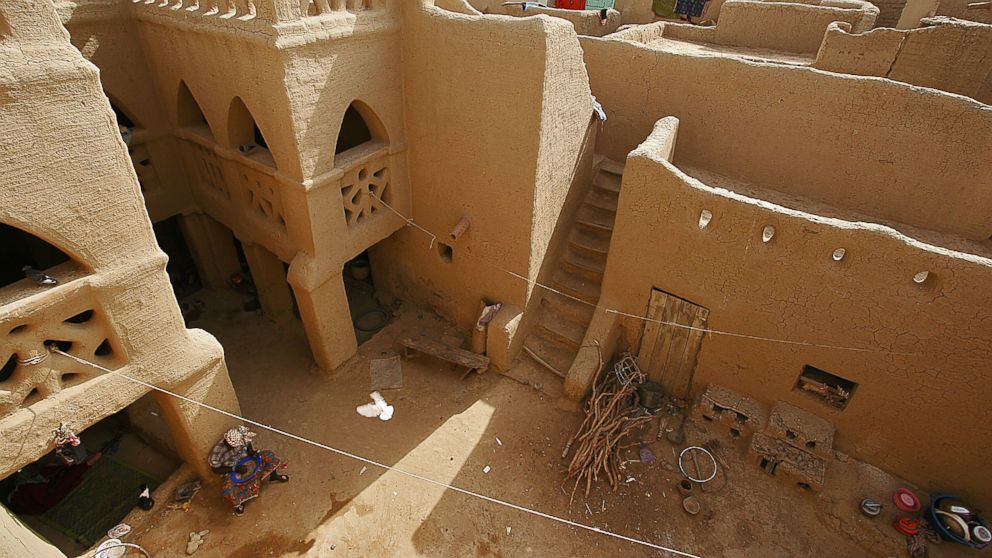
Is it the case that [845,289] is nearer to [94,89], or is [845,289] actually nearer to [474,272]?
[474,272]

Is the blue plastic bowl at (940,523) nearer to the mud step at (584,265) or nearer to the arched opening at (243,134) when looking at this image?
the mud step at (584,265)

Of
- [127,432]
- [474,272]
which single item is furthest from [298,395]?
[474,272]

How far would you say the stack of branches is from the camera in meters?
6.86

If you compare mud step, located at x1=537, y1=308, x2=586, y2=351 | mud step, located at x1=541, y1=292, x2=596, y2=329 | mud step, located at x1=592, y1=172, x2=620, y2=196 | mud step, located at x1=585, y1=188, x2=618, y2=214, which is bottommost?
mud step, located at x1=537, y1=308, x2=586, y2=351

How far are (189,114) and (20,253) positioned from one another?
3913 millimetres

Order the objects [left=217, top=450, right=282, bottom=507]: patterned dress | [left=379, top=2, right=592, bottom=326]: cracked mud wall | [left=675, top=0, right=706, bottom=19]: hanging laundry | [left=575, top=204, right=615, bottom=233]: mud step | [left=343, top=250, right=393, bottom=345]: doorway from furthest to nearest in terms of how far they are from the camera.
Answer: [left=675, top=0, right=706, bottom=19]: hanging laundry → [left=343, top=250, right=393, bottom=345]: doorway → [left=575, top=204, right=615, bottom=233]: mud step → [left=379, top=2, right=592, bottom=326]: cracked mud wall → [left=217, top=450, right=282, bottom=507]: patterned dress

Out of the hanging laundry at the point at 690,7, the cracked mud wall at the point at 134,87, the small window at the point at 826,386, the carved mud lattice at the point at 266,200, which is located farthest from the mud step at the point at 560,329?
the hanging laundry at the point at 690,7

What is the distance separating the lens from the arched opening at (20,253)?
8914 mm

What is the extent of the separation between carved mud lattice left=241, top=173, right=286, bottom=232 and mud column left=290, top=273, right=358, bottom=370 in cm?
94

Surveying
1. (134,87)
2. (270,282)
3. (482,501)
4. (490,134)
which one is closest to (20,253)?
(134,87)

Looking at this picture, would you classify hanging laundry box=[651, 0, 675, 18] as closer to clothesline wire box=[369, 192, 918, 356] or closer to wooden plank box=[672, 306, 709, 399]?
clothesline wire box=[369, 192, 918, 356]

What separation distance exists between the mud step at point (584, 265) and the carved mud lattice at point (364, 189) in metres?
3.04

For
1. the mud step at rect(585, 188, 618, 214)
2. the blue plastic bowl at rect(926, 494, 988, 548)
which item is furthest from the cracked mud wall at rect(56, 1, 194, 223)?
the blue plastic bowl at rect(926, 494, 988, 548)

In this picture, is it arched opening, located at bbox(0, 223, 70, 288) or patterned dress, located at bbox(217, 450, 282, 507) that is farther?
arched opening, located at bbox(0, 223, 70, 288)
